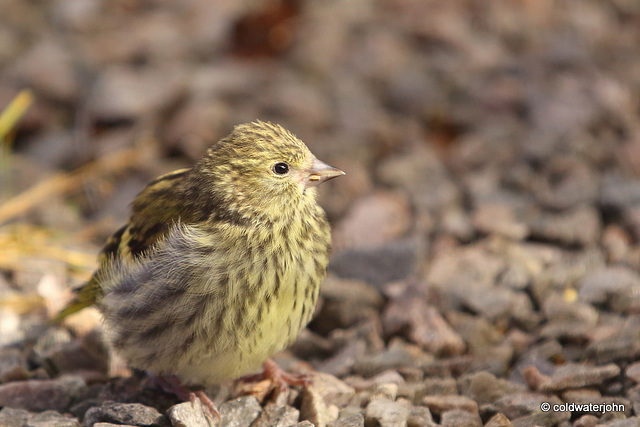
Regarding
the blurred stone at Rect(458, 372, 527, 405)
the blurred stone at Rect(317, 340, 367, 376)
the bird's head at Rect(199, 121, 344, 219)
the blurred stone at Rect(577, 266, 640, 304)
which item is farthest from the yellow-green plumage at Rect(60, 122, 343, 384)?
the blurred stone at Rect(577, 266, 640, 304)

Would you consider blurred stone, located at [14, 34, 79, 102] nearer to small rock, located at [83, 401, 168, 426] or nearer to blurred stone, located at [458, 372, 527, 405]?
small rock, located at [83, 401, 168, 426]

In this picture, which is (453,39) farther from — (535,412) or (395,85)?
(535,412)

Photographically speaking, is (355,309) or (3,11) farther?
(3,11)

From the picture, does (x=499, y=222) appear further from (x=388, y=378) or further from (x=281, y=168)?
(x=281, y=168)

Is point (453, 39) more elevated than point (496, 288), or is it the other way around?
point (453, 39)

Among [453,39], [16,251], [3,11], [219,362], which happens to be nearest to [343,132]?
[453,39]

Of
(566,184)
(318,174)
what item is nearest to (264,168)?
(318,174)

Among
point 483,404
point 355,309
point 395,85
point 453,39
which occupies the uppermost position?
point 453,39
